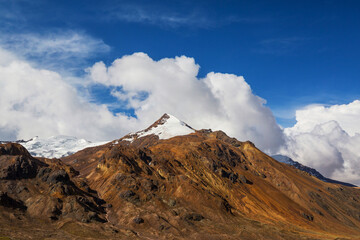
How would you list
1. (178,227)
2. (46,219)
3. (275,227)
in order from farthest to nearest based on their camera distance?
(275,227), (178,227), (46,219)

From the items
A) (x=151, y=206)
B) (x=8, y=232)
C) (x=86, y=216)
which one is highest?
(x=151, y=206)

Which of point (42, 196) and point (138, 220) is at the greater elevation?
point (42, 196)

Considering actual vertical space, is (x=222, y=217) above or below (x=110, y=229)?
above

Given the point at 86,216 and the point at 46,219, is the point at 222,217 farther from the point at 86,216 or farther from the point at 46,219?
the point at 46,219

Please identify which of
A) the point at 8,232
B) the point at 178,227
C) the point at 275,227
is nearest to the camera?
the point at 8,232

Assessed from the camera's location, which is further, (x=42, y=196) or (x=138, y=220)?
(x=138, y=220)

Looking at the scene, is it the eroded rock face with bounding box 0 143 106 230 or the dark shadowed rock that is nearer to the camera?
the eroded rock face with bounding box 0 143 106 230

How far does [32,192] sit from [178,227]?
89473 millimetres

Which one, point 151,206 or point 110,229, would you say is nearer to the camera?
point 110,229

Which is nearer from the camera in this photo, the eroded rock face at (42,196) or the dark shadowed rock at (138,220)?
the eroded rock face at (42,196)

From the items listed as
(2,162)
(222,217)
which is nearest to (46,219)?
(2,162)

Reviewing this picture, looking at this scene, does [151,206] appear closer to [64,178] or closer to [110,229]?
[110,229]

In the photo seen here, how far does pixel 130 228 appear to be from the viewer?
170250 millimetres

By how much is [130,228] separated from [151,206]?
28.7 metres
